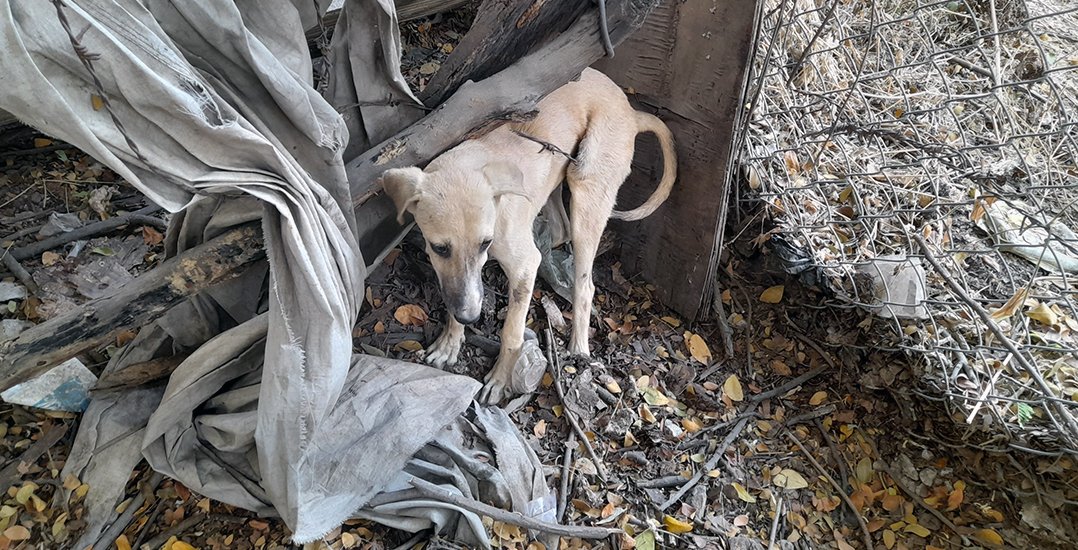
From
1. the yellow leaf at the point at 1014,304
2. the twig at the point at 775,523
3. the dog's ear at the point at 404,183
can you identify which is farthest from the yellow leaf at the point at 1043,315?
the dog's ear at the point at 404,183

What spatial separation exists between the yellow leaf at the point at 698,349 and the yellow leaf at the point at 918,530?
3.47ft

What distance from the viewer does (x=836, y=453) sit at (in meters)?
2.56

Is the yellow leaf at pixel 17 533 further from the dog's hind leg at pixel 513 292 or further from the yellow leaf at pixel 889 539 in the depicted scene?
the yellow leaf at pixel 889 539

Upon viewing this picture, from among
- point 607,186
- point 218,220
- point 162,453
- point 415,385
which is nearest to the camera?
point 218,220

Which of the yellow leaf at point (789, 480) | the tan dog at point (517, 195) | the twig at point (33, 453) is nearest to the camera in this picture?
the twig at point (33, 453)

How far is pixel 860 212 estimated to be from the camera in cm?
275

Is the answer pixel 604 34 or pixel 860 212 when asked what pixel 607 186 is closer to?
pixel 604 34

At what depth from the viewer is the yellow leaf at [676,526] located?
227 cm

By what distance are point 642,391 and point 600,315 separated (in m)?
0.53

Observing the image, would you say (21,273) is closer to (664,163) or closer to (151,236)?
(151,236)

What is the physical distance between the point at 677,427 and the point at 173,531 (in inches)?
81.0

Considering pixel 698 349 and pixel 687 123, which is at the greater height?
pixel 687 123

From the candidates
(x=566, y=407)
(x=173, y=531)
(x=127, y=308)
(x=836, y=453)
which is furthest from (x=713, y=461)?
(x=127, y=308)

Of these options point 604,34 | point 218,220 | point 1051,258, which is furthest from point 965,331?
point 218,220
